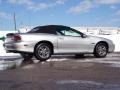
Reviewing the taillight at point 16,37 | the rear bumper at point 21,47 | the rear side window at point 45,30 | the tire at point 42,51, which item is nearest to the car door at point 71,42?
the rear side window at point 45,30

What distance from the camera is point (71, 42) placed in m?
13.6

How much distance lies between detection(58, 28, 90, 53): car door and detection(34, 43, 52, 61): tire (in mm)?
559

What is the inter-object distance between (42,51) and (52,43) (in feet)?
1.70

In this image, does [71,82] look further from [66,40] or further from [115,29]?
[115,29]

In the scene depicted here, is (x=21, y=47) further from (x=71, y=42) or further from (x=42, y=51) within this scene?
(x=71, y=42)

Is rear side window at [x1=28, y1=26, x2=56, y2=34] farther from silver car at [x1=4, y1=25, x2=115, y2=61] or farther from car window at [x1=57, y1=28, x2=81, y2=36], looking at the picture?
car window at [x1=57, y1=28, x2=81, y2=36]

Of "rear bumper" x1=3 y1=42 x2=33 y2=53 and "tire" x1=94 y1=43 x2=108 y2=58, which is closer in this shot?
"rear bumper" x1=3 y1=42 x2=33 y2=53

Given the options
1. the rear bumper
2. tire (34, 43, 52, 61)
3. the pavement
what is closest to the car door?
tire (34, 43, 52, 61)

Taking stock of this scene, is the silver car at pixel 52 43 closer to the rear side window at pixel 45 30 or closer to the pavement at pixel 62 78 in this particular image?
the rear side window at pixel 45 30

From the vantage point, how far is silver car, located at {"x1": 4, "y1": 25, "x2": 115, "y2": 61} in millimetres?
12664

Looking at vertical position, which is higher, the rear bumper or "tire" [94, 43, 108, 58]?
the rear bumper

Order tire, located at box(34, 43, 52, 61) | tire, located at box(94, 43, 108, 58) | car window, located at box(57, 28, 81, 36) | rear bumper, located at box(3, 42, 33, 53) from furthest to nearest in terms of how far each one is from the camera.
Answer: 1. tire, located at box(94, 43, 108, 58)
2. car window, located at box(57, 28, 81, 36)
3. tire, located at box(34, 43, 52, 61)
4. rear bumper, located at box(3, 42, 33, 53)

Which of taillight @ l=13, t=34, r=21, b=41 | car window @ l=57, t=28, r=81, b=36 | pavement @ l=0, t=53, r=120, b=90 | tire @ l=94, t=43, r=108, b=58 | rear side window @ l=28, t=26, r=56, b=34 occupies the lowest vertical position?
pavement @ l=0, t=53, r=120, b=90

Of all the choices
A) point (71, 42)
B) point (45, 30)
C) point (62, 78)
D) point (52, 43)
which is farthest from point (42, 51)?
point (62, 78)
